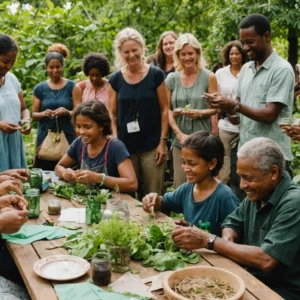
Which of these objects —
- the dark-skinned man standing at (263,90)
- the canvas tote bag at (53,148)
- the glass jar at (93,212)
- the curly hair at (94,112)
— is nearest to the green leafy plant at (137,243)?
the glass jar at (93,212)

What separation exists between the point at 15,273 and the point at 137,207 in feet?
3.04

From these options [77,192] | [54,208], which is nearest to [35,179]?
[77,192]

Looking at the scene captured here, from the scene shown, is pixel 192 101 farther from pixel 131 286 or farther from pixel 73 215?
pixel 131 286

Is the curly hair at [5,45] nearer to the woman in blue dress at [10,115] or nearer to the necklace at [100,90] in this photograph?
the woman in blue dress at [10,115]

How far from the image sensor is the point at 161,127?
4586mm

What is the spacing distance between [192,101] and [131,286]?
108 inches

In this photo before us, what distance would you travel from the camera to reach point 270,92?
371cm

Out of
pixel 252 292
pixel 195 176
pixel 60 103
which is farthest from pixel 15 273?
pixel 60 103

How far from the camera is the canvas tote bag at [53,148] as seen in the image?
511 cm

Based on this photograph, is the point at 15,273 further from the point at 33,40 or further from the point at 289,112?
the point at 33,40

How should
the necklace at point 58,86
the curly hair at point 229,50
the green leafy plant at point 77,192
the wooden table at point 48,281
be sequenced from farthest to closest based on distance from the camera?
1. the curly hair at point 229,50
2. the necklace at point 58,86
3. the green leafy plant at point 77,192
4. the wooden table at point 48,281

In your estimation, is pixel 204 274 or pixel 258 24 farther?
pixel 258 24

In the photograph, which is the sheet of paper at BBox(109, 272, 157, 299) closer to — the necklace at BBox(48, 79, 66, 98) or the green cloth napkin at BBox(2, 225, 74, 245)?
the green cloth napkin at BBox(2, 225, 74, 245)

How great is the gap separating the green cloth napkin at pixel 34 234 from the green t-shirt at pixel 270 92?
6.05ft
